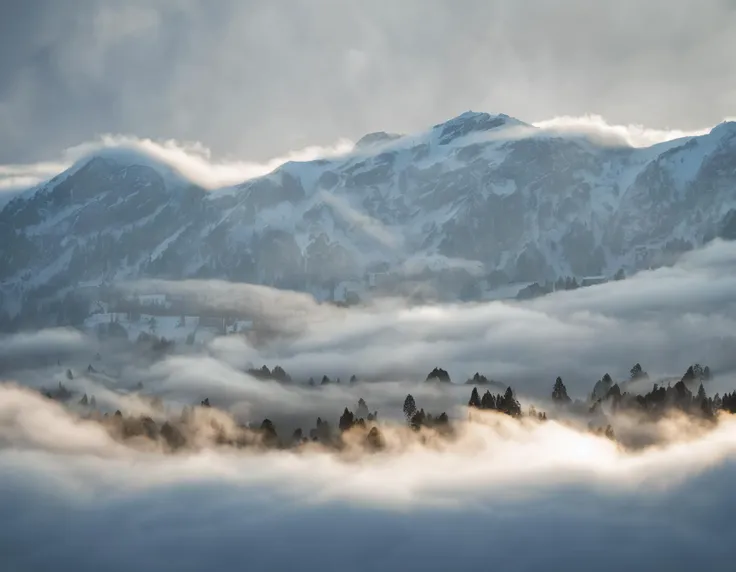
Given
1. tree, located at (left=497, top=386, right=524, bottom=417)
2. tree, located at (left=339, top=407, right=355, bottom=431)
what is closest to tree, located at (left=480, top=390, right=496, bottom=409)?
tree, located at (left=497, top=386, right=524, bottom=417)

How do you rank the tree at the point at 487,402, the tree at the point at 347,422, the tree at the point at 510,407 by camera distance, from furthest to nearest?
the tree at the point at 487,402 < the tree at the point at 347,422 < the tree at the point at 510,407

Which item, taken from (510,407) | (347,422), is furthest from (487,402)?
(347,422)

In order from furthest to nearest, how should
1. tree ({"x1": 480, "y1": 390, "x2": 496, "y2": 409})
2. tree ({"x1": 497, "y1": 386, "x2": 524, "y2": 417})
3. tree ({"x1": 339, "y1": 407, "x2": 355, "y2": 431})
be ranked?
tree ({"x1": 480, "y1": 390, "x2": 496, "y2": 409}) < tree ({"x1": 339, "y1": 407, "x2": 355, "y2": 431}) < tree ({"x1": 497, "y1": 386, "x2": 524, "y2": 417})

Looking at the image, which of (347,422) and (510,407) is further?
(347,422)

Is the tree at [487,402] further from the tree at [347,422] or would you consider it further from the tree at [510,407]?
the tree at [347,422]

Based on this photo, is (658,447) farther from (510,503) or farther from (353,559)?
(353,559)

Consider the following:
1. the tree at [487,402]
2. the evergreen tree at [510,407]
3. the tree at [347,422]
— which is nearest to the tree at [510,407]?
the evergreen tree at [510,407]

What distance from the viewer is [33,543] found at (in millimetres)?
136750

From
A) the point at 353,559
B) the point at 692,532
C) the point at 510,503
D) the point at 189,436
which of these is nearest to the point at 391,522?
the point at 353,559

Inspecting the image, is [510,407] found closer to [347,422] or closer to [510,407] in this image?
[510,407]

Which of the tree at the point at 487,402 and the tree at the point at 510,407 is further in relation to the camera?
the tree at the point at 487,402

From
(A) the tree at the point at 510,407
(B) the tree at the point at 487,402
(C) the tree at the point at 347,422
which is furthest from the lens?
(B) the tree at the point at 487,402

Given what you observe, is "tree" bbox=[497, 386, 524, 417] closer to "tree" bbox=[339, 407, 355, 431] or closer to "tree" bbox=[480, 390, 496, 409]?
"tree" bbox=[480, 390, 496, 409]

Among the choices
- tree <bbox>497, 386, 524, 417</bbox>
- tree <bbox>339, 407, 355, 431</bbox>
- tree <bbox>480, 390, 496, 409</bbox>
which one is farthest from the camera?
tree <bbox>480, 390, 496, 409</bbox>
